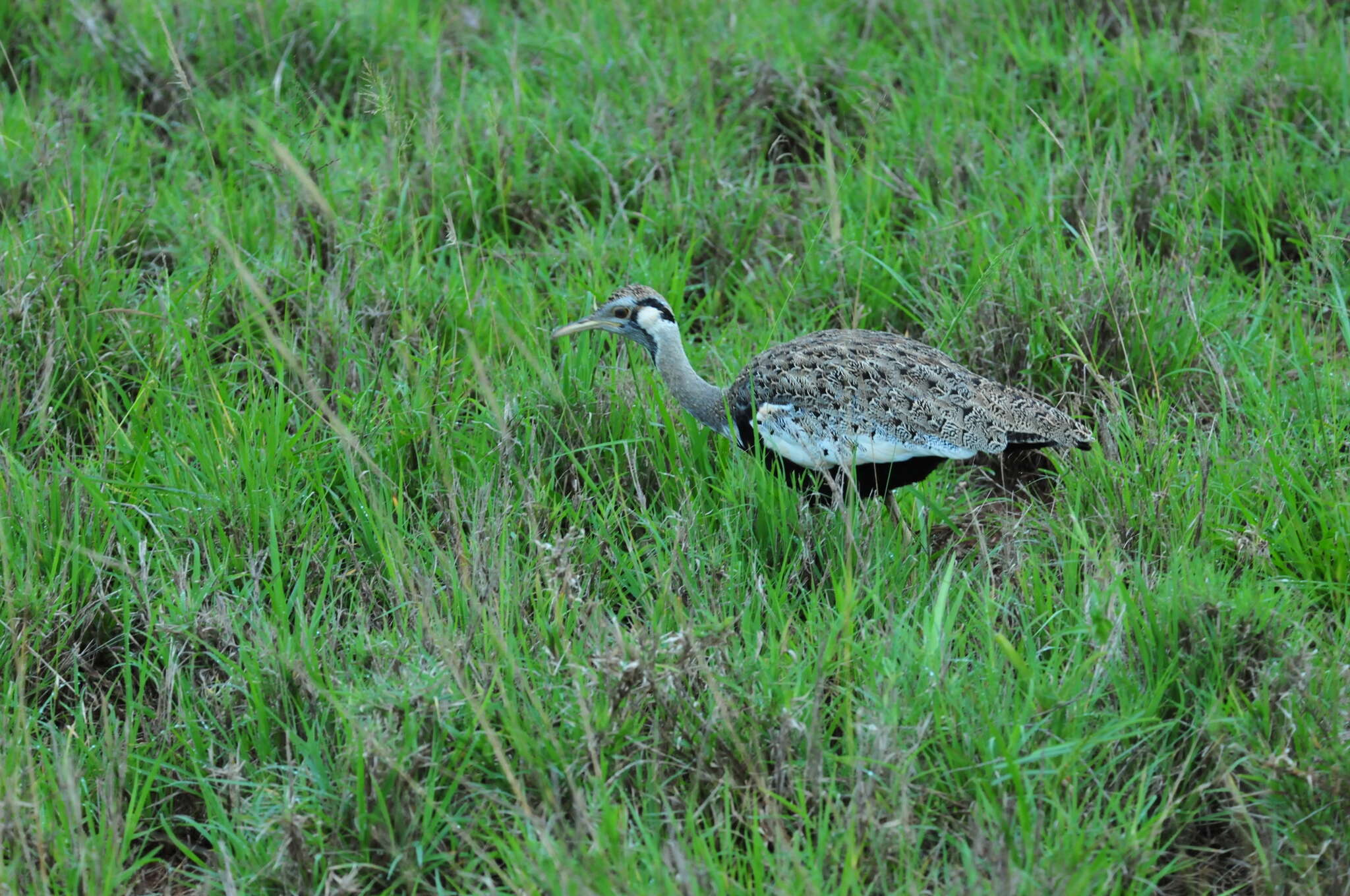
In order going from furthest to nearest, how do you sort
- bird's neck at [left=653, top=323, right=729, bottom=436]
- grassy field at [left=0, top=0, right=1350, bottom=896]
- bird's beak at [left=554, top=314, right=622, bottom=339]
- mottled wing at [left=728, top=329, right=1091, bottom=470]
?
bird's beak at [left=554, top=314, right=622, bottom=339]
bird's neck at [left=653, top=323, right=729, bottom=436]
mottled wing at [left=728, top=329, right=1091, bottom=470]
grassy field at [left=0, top=0, right=1350, bottom=896]

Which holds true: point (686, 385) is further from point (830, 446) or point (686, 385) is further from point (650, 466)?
point (830, 446)

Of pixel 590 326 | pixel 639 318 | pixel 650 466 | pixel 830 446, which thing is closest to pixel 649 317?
pixel 639 318

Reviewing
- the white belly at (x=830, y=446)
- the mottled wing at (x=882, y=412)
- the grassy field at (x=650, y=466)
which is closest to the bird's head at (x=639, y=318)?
the grassy field at (x=650, y=466)

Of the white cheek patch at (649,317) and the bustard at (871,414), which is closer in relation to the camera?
the bustard at (871,414)

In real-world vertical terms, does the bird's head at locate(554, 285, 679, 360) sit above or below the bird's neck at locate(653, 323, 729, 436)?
above

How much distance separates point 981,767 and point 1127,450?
147cm

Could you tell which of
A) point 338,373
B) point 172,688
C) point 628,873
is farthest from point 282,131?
point 628,873

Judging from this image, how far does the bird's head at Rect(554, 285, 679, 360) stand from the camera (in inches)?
163

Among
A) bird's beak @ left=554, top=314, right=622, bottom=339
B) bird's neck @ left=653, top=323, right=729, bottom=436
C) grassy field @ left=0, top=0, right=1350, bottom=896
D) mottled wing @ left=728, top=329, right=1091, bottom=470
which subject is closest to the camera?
grassy field @ left=0, top=0, right=1350, bottom=896

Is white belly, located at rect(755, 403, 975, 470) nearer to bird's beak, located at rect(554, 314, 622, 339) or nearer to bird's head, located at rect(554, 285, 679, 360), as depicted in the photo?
bird's head, located at rect(554, 285, 679, 360)

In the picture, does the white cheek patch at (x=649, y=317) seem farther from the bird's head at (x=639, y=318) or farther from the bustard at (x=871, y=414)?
the bustard at (x=871, y=414)

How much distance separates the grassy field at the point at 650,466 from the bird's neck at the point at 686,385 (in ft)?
0.29

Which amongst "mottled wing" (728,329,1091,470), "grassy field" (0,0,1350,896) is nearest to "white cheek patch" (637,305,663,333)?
"grassy field" (0,0,1350,896)

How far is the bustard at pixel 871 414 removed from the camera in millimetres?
3734
